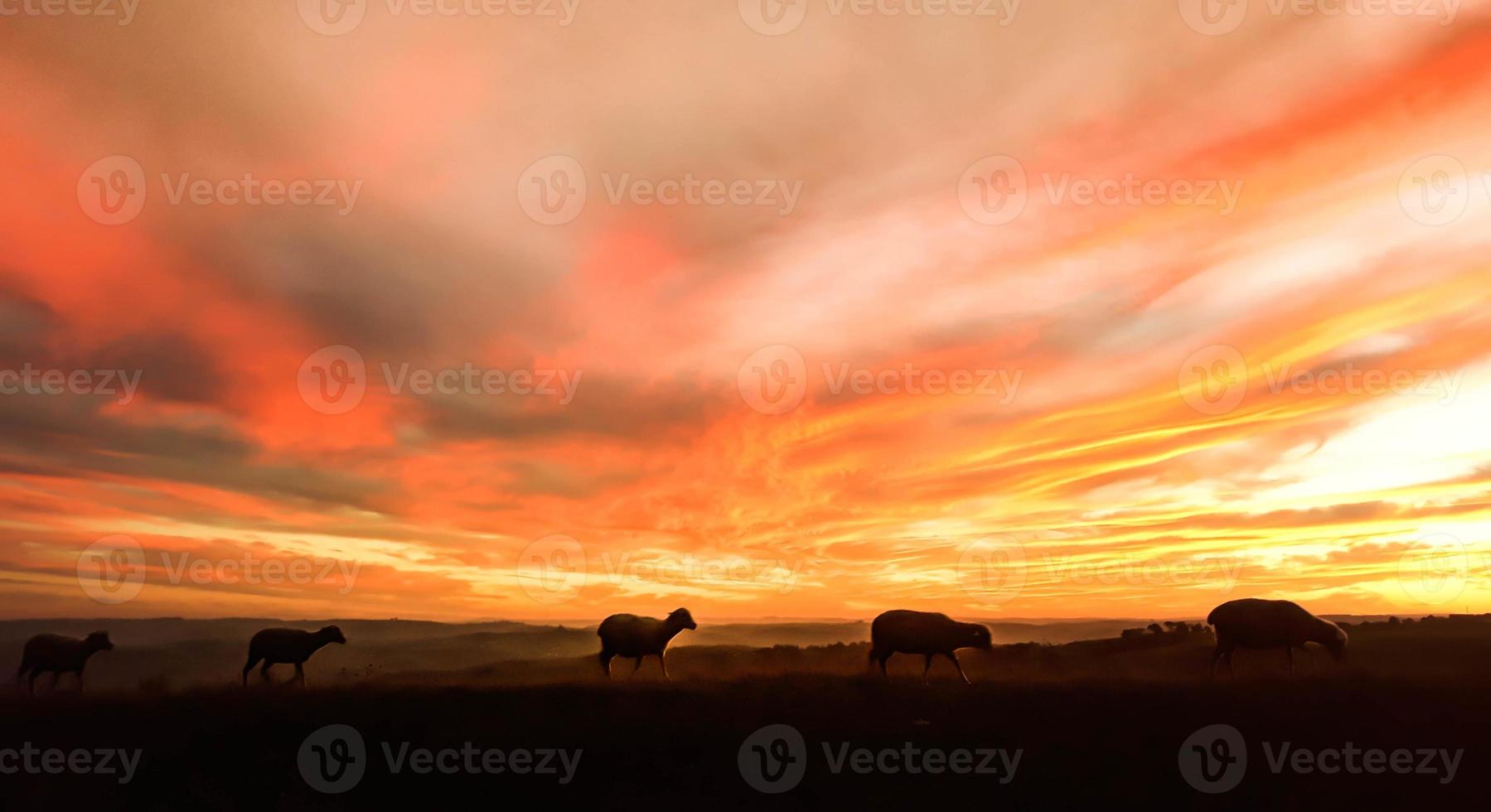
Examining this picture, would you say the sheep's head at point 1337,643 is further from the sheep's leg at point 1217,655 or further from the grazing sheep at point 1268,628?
the sheep's leg at point 1217,655

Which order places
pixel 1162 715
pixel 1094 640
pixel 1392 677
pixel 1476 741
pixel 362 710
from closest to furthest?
pixel 1476 741 < pixel 1162 715 < pixel 362 710 < pixel 1392 677 < pixel 1094 640

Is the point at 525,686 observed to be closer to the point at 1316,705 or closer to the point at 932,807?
the point at 932,807

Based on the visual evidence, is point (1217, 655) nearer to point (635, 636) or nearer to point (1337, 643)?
point (1337, 643)

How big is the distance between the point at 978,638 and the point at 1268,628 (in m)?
8.17

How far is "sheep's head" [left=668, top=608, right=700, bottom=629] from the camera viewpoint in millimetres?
29733

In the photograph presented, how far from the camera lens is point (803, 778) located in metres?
15.6

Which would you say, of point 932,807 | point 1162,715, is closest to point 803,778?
point 932,807

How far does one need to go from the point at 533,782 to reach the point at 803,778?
16.1 ft

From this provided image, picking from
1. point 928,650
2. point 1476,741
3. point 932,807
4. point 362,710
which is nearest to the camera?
point 932,807

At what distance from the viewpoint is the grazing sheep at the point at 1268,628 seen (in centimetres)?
2523

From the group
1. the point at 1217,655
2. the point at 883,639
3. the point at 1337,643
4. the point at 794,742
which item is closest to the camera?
the point at 794,742

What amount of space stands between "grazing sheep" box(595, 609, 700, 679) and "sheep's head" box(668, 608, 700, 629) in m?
0.04

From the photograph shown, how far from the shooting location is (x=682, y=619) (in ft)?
98.0

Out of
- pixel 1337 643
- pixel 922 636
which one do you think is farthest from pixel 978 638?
pixel 1337 643
